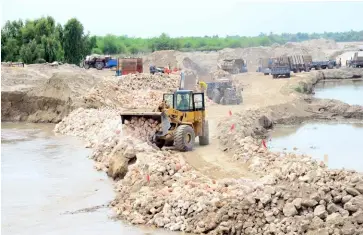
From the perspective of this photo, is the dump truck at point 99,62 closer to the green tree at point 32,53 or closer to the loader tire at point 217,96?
the green tree at point 32,53

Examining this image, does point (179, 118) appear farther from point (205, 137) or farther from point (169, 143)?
point (205, 137)

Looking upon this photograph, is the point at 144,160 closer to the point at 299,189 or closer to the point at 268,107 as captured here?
the point at 299,189

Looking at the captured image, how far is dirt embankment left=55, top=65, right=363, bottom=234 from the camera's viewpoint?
12.7m

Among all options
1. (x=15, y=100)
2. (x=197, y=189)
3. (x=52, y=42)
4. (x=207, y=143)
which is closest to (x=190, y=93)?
(x=207, y=143)

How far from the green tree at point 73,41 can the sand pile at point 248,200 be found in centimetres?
4324

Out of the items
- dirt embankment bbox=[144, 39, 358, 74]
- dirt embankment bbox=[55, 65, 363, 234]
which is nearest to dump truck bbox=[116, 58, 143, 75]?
dirt embankment bbox=[144, 39, 358, 74]

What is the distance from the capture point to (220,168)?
17453 millimetres

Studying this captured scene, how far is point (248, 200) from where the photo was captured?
13.2 m

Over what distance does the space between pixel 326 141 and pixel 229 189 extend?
11.8m

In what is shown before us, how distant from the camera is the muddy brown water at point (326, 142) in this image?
69.2 ft

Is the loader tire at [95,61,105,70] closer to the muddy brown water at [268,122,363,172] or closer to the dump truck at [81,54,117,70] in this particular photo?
the dump truck at [81,54,117,70]

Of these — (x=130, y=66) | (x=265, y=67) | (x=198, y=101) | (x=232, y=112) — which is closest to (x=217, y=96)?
(x=232, y=112)

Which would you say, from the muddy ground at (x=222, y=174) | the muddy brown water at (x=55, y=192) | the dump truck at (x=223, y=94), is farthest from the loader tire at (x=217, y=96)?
the muddy brown water at (x=55, y=192)

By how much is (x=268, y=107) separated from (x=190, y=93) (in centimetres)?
1335
